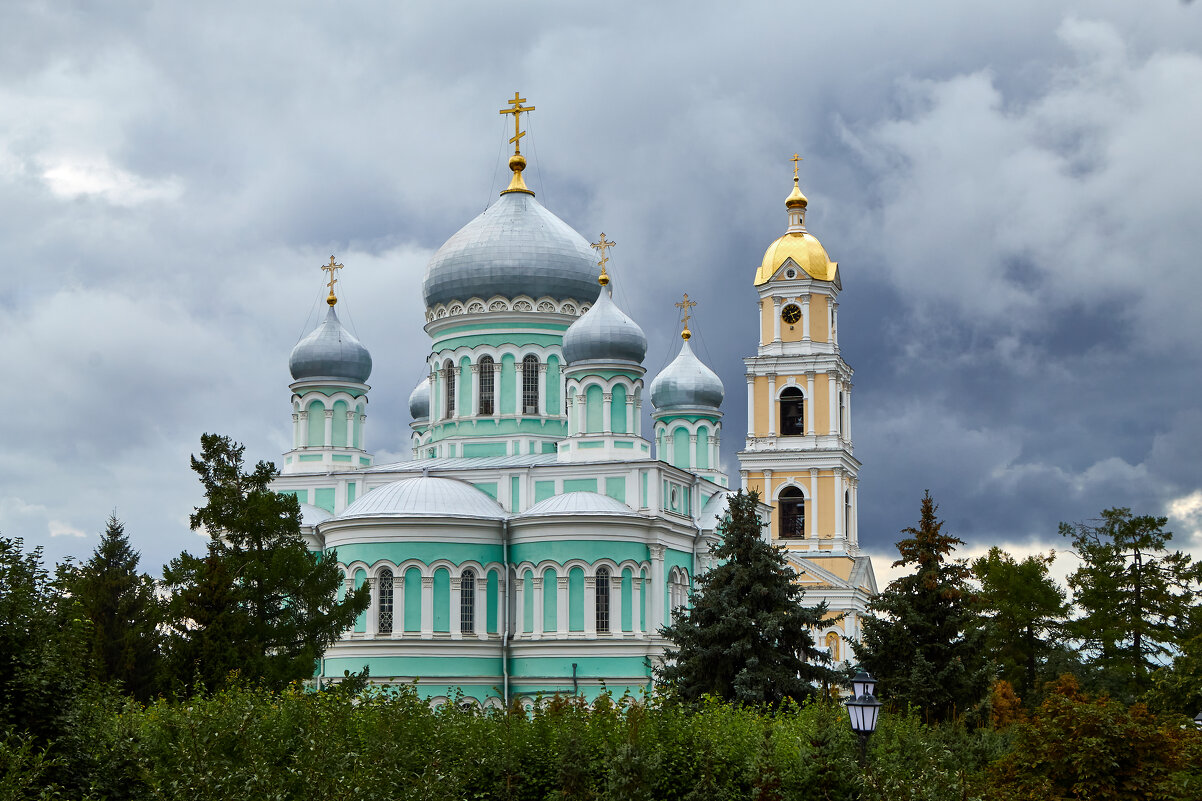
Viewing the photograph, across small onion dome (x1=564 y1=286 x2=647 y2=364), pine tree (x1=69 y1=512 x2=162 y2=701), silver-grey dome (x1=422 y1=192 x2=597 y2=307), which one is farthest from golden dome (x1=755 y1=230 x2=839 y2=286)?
pine tree (x1=69 y1=512 x2=162 y2=701)

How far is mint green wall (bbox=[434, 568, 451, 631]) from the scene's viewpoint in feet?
118

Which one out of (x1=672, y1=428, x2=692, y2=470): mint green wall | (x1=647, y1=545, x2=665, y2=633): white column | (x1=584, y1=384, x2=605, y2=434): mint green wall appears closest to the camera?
(x1=647, y1=545, x2=665, y2=633): white column

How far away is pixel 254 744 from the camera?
13.6 m

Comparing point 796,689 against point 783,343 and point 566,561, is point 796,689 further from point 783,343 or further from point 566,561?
point 783,343

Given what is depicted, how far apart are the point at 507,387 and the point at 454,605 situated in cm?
806

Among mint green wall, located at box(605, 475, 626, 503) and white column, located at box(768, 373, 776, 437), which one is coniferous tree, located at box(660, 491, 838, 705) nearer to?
mint green wall, located at box(605, 475, 626, 503)

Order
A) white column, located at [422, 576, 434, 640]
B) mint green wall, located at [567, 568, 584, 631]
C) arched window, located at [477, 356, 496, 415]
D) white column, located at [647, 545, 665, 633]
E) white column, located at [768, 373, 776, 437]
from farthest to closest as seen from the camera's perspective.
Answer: white column, located at [768, 373, 776, 437] → arched window, located at [477, 356, 496, 415] → white column, located at [647, 545, 665, 633] → mint green wall, located at [567, 568, 584, 631] → white column, located at [422, 576, 434, 640]

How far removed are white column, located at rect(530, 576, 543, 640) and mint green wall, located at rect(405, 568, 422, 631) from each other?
2.78 metres

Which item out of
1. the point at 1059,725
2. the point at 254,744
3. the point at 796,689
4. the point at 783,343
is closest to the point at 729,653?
the point at 796,689

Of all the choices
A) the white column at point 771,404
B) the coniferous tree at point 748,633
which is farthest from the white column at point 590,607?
the white column at point 771,404

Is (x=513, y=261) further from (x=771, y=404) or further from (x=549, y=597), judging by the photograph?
(x=771, y=404)

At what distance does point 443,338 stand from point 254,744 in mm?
30169

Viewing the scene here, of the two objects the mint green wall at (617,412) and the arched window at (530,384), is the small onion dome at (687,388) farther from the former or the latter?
the mint green wall at (617,412)

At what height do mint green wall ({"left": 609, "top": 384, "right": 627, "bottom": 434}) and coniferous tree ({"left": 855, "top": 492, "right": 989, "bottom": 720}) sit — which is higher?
mint green wall ({"left": 609, "top": 384, "right": 627, "bottom": 434})
